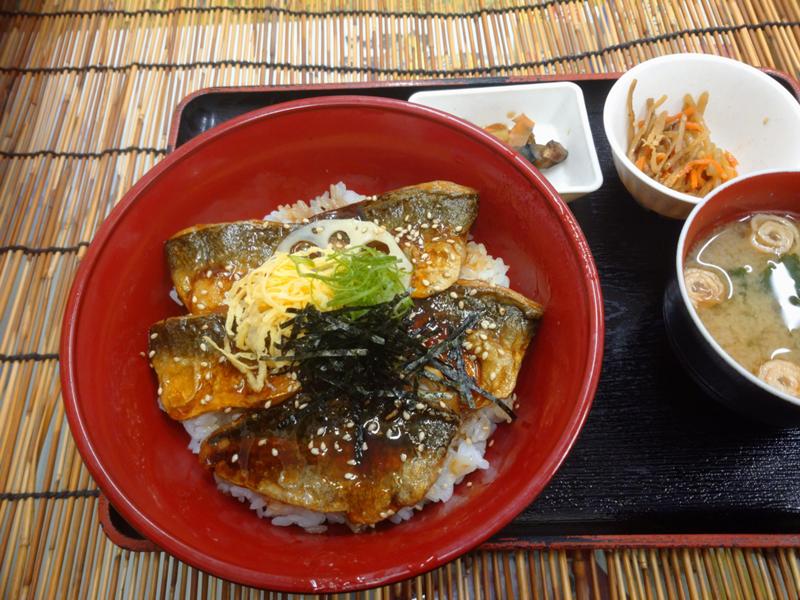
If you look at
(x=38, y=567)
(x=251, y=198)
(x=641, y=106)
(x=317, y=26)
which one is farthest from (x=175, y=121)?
(x=641, y=106)

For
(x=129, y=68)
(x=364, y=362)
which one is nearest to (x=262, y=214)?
(x=364, y=362)

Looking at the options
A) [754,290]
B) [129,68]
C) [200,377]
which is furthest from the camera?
[129,68]

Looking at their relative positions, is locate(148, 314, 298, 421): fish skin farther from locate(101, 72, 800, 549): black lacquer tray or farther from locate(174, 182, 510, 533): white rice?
locate(101, 72, 800, 549): black lacquer tray

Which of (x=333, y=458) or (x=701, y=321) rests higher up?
(x=701, y=321)

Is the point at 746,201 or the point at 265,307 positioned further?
the point at 746,201

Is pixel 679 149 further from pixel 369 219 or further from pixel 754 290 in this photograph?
pixel 369 219

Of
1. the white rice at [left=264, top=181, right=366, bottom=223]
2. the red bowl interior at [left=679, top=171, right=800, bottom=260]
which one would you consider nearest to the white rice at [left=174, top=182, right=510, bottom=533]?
the white rice at [left=264, top=181, right=366, bottom=223]

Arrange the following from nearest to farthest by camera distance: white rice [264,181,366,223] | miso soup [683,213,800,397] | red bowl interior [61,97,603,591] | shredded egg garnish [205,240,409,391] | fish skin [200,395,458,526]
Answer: red bowl interior [61,97,603,591]
fish skin [200,395,458,526]
shredded egg garnish [205,240,409,391]
miso soup [683,213,800,397]
white rice [264,181,366,223]
